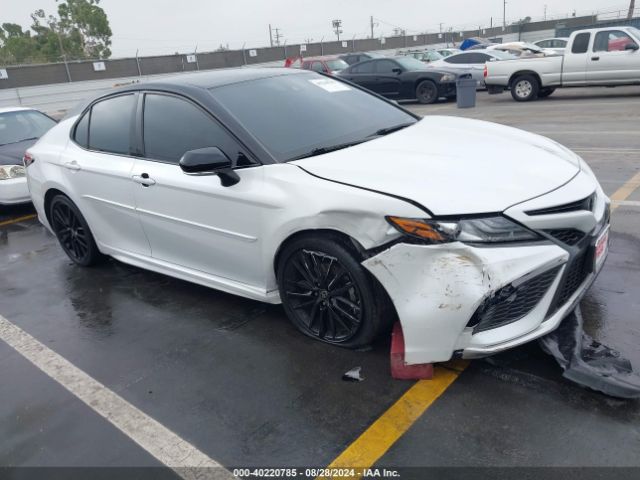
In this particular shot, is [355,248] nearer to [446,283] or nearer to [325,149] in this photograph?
[446,283]

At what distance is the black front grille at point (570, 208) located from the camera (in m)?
2.76

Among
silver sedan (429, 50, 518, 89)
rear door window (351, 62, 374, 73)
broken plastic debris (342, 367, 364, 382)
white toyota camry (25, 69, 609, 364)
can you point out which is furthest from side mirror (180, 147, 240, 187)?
silver sedan (429, 50, 518, 89)

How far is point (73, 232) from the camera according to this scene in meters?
5.17

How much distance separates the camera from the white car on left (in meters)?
7.61

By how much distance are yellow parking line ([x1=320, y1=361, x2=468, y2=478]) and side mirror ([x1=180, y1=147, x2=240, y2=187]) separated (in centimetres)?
162

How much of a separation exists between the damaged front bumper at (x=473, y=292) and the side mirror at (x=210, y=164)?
3.56 ft

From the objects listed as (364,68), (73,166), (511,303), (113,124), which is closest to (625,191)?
(511,303)

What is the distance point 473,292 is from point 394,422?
2.41 ft

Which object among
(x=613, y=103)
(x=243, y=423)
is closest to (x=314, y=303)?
(x=243, y=423)

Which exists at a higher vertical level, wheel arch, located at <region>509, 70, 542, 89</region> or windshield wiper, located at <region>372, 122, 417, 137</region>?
windshield wiper, located at <region>372, 122, 417, 137</region>

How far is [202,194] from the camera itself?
12.0 ft

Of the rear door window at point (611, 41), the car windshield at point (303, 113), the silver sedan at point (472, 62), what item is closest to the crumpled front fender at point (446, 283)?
the car windshield at point (303, 113)

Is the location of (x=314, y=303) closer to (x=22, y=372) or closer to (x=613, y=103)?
(x=22, y=372)

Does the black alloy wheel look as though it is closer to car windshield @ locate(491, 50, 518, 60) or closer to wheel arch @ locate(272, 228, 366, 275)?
wheel arch @ locate(272, 228, 366, 275)
